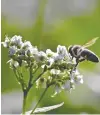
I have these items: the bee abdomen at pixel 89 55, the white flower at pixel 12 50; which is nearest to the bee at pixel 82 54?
the bee abdomen at pixel 89 55

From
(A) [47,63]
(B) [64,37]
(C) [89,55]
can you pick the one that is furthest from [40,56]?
(B) [64,37]

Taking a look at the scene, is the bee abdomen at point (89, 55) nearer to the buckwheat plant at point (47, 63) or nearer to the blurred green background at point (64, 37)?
the buckwheat plant at point (47, 63)

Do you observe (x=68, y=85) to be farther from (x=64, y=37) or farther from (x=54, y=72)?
(x=64, y=37)

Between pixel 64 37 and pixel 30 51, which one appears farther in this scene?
pixel 64 37

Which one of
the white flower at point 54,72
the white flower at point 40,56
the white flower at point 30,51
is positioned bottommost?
the white flower at point 54,72

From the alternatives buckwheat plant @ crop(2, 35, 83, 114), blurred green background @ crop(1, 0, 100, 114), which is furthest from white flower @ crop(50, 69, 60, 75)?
blurred green background @ crop(1, 0, 100, 114)
